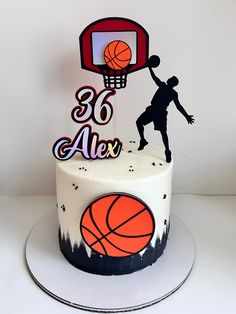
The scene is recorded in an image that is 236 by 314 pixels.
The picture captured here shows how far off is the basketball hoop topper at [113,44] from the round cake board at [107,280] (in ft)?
1.57

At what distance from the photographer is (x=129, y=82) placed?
1.19 metres

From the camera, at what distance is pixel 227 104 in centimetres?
124

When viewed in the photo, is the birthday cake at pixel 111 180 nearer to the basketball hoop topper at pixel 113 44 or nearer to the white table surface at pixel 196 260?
the basketball hoop topper at pixel 113 44

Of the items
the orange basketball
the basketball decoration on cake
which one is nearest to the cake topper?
the orange basketball

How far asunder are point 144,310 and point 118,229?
0.18m

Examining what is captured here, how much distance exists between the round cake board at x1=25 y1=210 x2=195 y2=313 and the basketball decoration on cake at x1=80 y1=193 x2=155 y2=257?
0.07 m

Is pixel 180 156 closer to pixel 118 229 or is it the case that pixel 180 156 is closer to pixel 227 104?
pixel 227 104

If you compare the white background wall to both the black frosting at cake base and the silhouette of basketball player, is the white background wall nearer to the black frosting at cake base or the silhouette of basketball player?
the silhouette of basketball player

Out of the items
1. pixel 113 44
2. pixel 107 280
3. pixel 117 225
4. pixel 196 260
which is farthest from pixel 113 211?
pixel 113 44

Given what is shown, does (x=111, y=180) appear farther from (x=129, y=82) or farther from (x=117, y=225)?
(x=129, y=82)

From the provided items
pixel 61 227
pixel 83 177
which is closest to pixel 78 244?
pixel 61 227

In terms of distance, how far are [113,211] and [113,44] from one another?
1.26ft

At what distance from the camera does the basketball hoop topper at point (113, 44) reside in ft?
3.13

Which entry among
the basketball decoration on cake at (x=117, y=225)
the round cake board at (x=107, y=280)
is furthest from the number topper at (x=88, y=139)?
the round cake board at (x=107, y=280)
